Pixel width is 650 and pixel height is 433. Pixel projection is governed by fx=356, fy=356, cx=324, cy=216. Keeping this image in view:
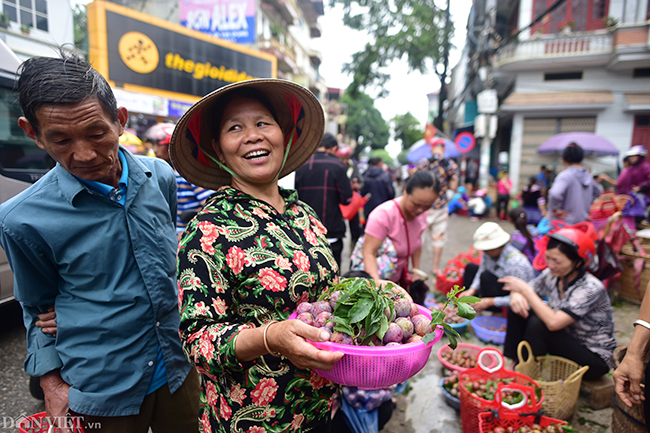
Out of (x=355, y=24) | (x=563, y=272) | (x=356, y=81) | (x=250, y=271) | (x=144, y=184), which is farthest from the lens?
(x=356, y=81)

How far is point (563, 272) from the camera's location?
2.89 meters

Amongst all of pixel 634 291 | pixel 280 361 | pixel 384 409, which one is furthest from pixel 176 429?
pixel 634 291

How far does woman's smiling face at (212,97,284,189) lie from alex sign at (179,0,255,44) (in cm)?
1455

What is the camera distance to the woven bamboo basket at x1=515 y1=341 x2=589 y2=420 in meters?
2.55

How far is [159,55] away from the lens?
11.8 meters

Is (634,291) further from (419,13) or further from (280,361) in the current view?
(419,13)

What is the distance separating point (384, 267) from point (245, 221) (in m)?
1.96

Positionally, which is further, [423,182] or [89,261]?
[423,182]

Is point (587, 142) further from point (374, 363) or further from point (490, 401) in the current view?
point (374, 363)

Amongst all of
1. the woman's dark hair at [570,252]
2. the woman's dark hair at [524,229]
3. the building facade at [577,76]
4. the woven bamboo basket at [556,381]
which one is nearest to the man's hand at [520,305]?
the woven bamboo basket at [556,381]

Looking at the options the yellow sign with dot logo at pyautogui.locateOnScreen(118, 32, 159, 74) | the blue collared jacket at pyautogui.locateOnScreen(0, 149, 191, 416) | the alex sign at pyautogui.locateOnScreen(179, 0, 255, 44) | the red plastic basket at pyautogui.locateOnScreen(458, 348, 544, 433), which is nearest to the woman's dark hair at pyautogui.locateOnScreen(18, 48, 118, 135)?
the blue collared jacket at pyautogui.locateOnScreen(0, 149, 191, 416)

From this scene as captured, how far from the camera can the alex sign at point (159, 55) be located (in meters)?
10.1

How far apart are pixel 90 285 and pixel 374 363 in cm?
111

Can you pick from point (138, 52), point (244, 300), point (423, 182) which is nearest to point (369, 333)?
point (244, 300)
